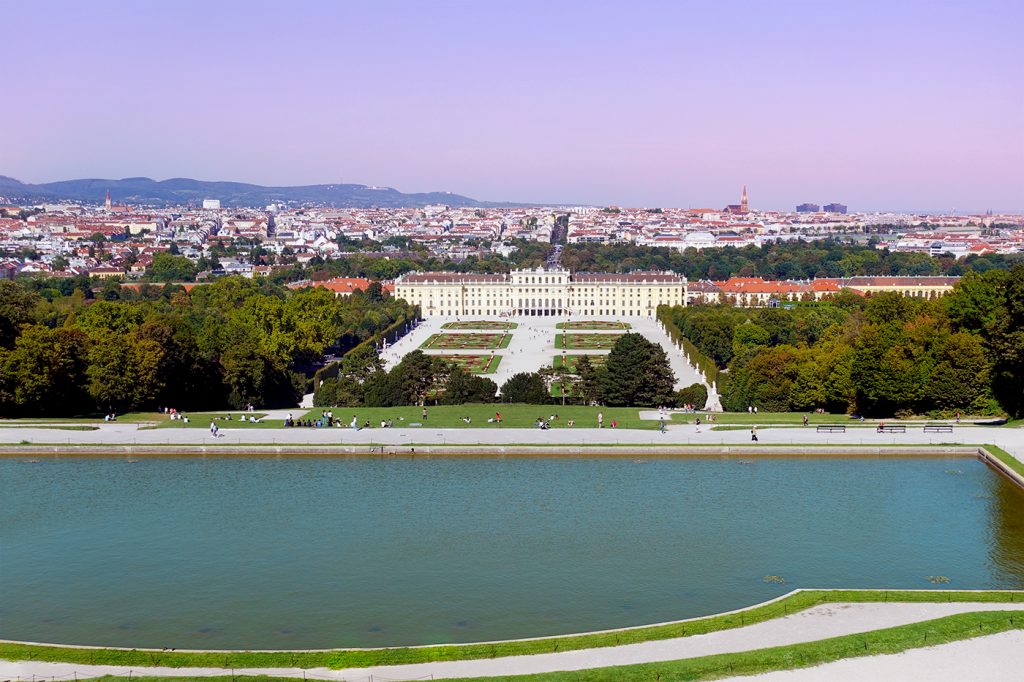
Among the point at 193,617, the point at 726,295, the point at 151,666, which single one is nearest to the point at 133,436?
the point at 193,617

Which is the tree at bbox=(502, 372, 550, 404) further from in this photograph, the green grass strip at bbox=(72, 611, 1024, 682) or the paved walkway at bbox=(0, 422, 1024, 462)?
the green grass strip at bbox=(72, 611, 1024, 682)

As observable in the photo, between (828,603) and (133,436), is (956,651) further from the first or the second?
(133,436)

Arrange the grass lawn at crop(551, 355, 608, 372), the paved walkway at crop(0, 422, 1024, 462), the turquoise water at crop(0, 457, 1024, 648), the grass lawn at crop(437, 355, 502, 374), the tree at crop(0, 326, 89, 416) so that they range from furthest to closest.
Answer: the grass lawn at crop(437, 355, 502, 374) → the grass lawn at crop(551, 355, 608, 372) → the tree at crop(0, 326, 89, 416) → the paved walkway at crop(0, 422, 1024, 462) → the turquoise water at crop(0, 457, 1024, 648)

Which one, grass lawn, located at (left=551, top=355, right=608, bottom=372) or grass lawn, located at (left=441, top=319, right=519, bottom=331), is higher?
grass lawn, located at (left=551, top=355, right=608, bottom=372)

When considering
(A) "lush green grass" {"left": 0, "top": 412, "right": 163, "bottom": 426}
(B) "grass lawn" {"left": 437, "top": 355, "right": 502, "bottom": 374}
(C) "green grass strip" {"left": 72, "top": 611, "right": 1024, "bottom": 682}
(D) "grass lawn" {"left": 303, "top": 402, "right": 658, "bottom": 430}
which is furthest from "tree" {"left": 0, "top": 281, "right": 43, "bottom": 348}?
(C) "green grass strip" {"left": 72, "top": 611, "right": 1024, "bottom": 682}

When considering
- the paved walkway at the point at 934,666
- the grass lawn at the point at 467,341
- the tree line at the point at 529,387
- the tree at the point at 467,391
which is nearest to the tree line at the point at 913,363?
the tree line at the point at 529,387

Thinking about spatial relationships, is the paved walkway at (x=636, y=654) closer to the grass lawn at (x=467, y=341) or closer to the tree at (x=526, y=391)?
the tree at (x=526, y=391)
